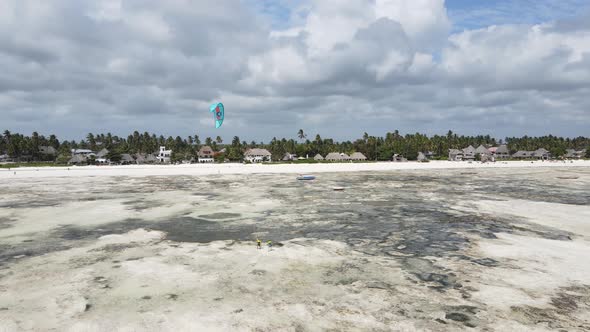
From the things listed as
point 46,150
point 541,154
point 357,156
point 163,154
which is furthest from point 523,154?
point 46,150

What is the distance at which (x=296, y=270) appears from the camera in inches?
438

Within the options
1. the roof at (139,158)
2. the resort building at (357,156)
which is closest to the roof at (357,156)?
the resort building at (357,156)

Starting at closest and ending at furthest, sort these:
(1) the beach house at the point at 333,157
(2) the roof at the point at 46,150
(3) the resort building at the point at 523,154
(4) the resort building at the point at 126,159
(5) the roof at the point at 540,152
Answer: (4) the resort building at the point at 126,159 < (1) the beach house at the point at 333,157 < (2) the roof at the point at 46,150 < (5) the roof at the point at 540,152 < (3) the resort building at the point at 523,154

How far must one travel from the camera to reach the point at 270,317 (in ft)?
26.1

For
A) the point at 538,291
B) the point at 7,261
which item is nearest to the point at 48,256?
the point at 7,261

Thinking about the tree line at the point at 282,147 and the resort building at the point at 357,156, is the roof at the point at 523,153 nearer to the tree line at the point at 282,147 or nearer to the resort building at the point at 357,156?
the tree line at the point at 282,147

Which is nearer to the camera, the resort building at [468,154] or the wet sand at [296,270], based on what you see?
the wet sand at [296,270]

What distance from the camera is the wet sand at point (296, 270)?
793cm

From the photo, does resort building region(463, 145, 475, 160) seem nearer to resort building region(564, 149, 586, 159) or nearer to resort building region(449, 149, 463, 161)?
resort building region(449, 149, 463, 161)

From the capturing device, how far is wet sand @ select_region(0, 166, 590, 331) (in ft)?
26.0

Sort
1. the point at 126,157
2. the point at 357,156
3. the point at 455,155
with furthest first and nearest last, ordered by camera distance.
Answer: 1. the point at 455,155
2. the point at 357,156
3. the point at 126,157

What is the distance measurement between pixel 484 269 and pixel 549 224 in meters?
9.70

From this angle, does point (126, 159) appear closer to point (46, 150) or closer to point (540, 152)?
point (46, 150)

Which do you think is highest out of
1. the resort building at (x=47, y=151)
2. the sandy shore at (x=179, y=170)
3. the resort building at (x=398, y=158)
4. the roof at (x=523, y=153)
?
the resort building at (x=47, y=151)
